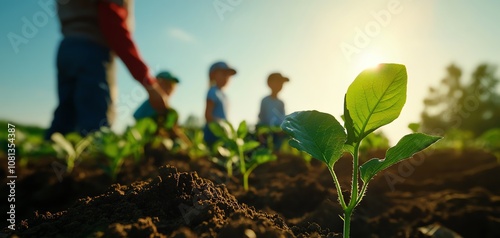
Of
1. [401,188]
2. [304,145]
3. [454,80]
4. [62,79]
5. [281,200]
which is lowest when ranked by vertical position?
[401,188]

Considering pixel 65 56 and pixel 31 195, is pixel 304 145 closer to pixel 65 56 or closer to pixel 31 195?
pixel 31 195

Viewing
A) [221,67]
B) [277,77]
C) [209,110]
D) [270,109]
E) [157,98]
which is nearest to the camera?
[157,98]

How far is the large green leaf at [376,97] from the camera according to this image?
968 mm

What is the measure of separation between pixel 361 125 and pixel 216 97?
4.72 m

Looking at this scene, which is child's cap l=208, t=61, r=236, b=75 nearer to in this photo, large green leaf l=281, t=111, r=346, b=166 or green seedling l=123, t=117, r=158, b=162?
green seedling l=123, t=117, r=158, b=162

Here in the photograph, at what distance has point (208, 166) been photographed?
3.16m

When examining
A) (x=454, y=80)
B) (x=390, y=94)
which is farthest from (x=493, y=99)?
(x=390, y=94)

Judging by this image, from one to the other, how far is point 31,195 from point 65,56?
2.22 m

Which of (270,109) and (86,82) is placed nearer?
(86,82)

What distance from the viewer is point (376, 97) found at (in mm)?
1009

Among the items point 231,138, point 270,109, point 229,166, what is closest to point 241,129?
point 231,138

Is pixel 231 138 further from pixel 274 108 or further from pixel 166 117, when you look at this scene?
pixel 274 108

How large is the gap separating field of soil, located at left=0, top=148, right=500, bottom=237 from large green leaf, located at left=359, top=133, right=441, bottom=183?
26 cm

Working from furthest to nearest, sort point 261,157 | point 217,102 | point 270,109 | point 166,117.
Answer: point 270,109 < point 217,102 < point 166,117 < point 261,157
